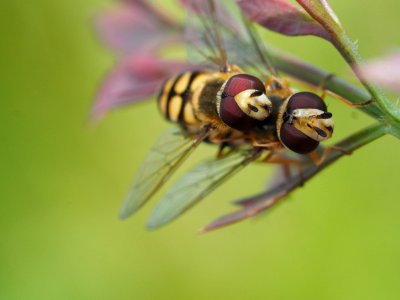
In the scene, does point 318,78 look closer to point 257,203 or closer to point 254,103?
point 254,103

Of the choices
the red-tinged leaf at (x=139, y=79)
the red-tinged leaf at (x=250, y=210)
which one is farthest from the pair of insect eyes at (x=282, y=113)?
the red-tinged leaf at (x=139, y=79)

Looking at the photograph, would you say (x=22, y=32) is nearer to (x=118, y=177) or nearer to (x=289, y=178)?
(x=118, y=177)

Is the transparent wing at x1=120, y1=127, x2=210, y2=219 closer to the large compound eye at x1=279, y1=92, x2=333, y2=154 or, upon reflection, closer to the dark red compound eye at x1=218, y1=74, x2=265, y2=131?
the dark red compound eye at x1=218, y1=74, x2=265, y2=131

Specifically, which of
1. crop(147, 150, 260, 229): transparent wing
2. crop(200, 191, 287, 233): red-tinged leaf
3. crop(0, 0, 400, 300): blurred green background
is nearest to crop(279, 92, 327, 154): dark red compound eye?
crop(200, 191, 287, 233): red-tinged leaf

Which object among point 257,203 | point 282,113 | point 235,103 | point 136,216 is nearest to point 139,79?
point 235,103

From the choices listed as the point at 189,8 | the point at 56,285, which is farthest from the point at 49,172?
the point at 189,8

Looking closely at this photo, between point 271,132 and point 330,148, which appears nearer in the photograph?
point 330,148
